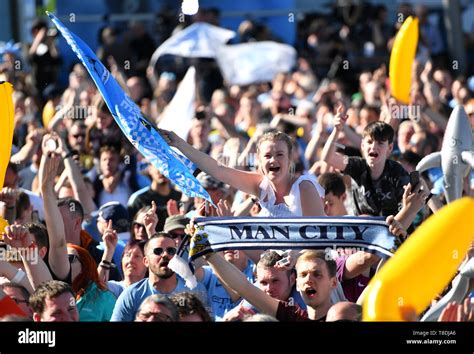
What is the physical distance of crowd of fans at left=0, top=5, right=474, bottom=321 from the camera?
7.16 metres

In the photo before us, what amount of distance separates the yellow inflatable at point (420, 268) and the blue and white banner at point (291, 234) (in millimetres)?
1000

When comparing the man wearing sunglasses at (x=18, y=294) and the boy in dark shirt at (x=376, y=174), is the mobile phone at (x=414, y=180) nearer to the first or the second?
the boy in dark shirt at (x=376, y=174)

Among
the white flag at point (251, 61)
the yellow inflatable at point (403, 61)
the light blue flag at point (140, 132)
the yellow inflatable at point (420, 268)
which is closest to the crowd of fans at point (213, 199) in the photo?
the light blue flag at point (140, 132)

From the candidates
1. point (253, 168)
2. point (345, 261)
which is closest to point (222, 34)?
point (253, 168)

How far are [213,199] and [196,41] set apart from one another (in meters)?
8.10

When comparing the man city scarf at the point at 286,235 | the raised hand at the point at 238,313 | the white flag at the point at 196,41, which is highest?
the white flag at the point at 196,41

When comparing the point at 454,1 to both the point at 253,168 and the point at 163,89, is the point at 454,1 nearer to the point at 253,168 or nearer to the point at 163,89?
the point at 163,89

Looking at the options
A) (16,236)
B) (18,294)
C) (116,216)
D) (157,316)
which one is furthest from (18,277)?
(116,216)

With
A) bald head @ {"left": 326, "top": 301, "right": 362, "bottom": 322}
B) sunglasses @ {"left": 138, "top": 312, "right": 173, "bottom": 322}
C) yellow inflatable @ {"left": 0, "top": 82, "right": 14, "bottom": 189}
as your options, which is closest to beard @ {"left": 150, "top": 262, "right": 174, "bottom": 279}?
yellow inflatable @ {"left": 0, "top": 82, "right": 14, "bottom": 189}

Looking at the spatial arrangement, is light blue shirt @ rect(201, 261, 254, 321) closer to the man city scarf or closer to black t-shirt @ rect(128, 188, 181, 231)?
the man city scarf

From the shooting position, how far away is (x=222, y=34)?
57.8ft

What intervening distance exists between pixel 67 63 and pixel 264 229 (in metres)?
11.5

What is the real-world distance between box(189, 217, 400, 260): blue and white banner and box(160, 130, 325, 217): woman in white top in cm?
58

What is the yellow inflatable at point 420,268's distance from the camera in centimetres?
600
